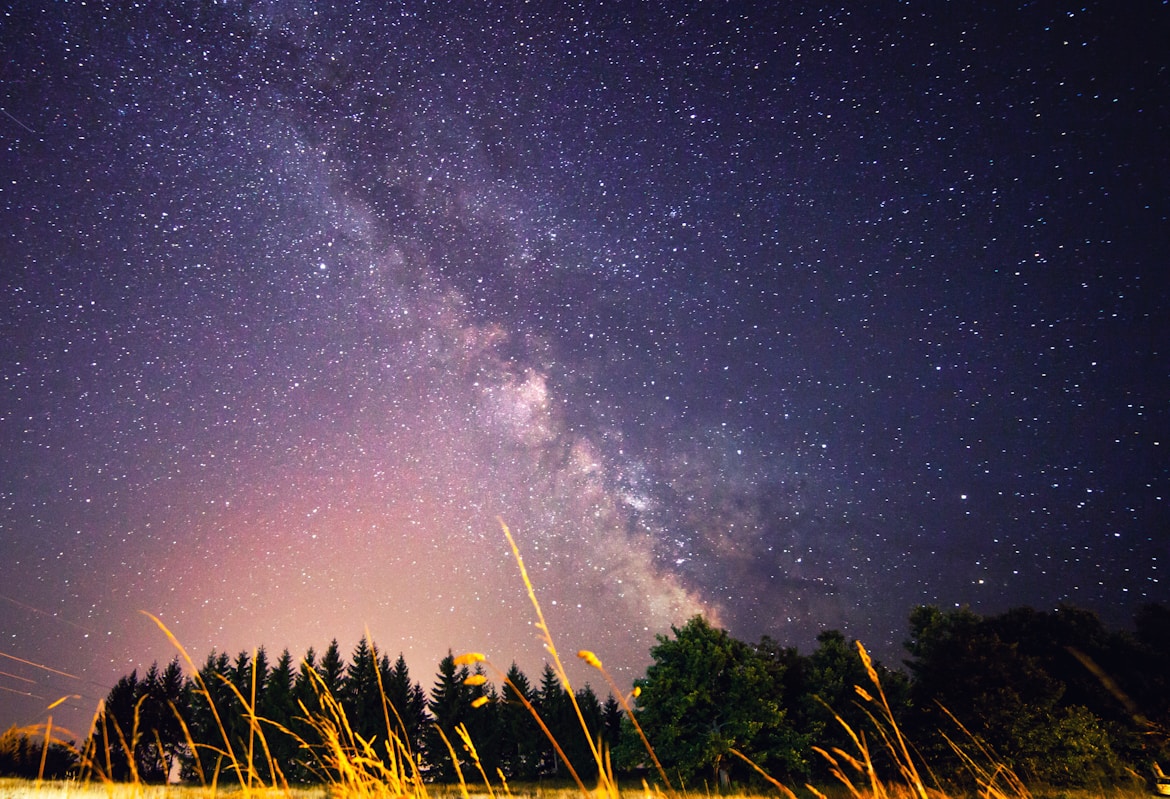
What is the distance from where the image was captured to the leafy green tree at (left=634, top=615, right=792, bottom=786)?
30208 mm

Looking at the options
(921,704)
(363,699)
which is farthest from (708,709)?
(363,699)

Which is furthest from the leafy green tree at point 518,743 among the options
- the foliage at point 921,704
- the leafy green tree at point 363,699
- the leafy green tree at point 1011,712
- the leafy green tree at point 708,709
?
the leafy green tree at point 1011,712

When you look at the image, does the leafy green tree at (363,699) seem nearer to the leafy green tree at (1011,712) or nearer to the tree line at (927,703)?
the tree line at (927,703)

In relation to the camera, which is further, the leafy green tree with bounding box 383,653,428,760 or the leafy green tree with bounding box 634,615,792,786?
the leafy green tree with bounding box 383,653,428,760

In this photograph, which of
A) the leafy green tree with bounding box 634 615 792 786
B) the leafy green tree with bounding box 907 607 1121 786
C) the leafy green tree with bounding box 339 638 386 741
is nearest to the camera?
the leafy green tree with bounding box 907 607 1121 786

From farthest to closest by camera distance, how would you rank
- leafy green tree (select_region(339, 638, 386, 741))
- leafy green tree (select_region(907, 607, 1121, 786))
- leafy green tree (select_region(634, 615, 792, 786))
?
leafy green tree (select_region(339, 638, 386, 741)) → leafy green tree (select_region(634, 615, 792, 786)) → leafy green tree (select_region(907, 607, 1121, 786))

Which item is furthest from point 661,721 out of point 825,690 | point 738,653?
point 825,690

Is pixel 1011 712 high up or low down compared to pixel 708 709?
down

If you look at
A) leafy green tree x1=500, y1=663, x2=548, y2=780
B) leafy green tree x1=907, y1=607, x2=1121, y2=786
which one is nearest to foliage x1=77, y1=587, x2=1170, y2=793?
leafy green tree x1=907, y1=607, x2=1121, y2=786

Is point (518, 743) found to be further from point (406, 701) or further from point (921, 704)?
point (921, 704)

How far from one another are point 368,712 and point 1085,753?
49.5 m

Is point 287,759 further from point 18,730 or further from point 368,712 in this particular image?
point 18,730

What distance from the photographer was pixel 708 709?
32.3 meters

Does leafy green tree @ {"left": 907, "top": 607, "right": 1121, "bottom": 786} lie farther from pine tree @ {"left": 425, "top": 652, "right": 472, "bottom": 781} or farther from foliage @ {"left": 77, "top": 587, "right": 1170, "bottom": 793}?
pine tree @ {"left": 425, "top": 652, "right": 472, "bottom": 781}
